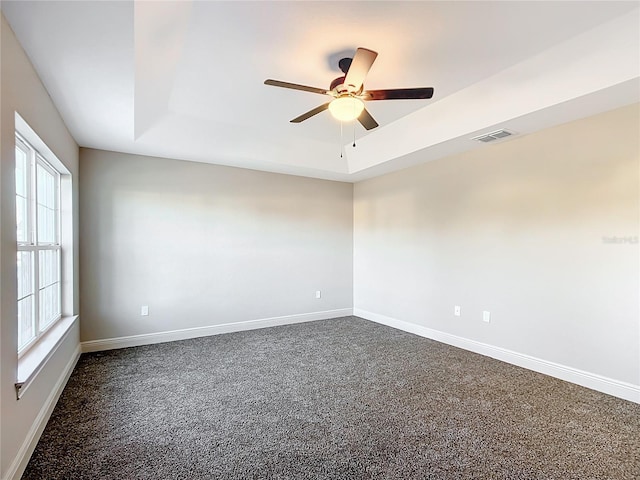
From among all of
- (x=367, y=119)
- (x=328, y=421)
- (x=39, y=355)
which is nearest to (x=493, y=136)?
(x=367, y=119)

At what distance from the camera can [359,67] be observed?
6.92 feet

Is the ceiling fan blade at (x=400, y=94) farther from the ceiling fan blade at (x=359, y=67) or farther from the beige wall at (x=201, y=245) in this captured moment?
the beige wall at (x=201, y=245)

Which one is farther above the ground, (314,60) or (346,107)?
(314,60)

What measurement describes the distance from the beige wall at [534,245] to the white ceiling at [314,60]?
0.33m

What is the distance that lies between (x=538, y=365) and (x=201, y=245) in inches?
165

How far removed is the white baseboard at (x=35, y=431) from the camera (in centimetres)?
174

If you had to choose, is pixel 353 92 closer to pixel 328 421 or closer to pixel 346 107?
pixel 346 107

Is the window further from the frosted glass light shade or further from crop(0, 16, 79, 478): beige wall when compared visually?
the frosted glass light shade

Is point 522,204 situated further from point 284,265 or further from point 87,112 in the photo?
point 87,112

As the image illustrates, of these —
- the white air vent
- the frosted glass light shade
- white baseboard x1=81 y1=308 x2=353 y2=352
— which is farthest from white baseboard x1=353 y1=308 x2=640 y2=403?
the frosted glass light shade

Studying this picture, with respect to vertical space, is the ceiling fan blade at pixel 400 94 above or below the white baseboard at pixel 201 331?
above

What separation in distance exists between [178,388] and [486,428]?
2.49m

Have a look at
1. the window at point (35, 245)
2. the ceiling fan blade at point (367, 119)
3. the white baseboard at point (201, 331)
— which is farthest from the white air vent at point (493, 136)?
the window at point (35, 245)

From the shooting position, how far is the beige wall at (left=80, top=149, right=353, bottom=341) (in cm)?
397
